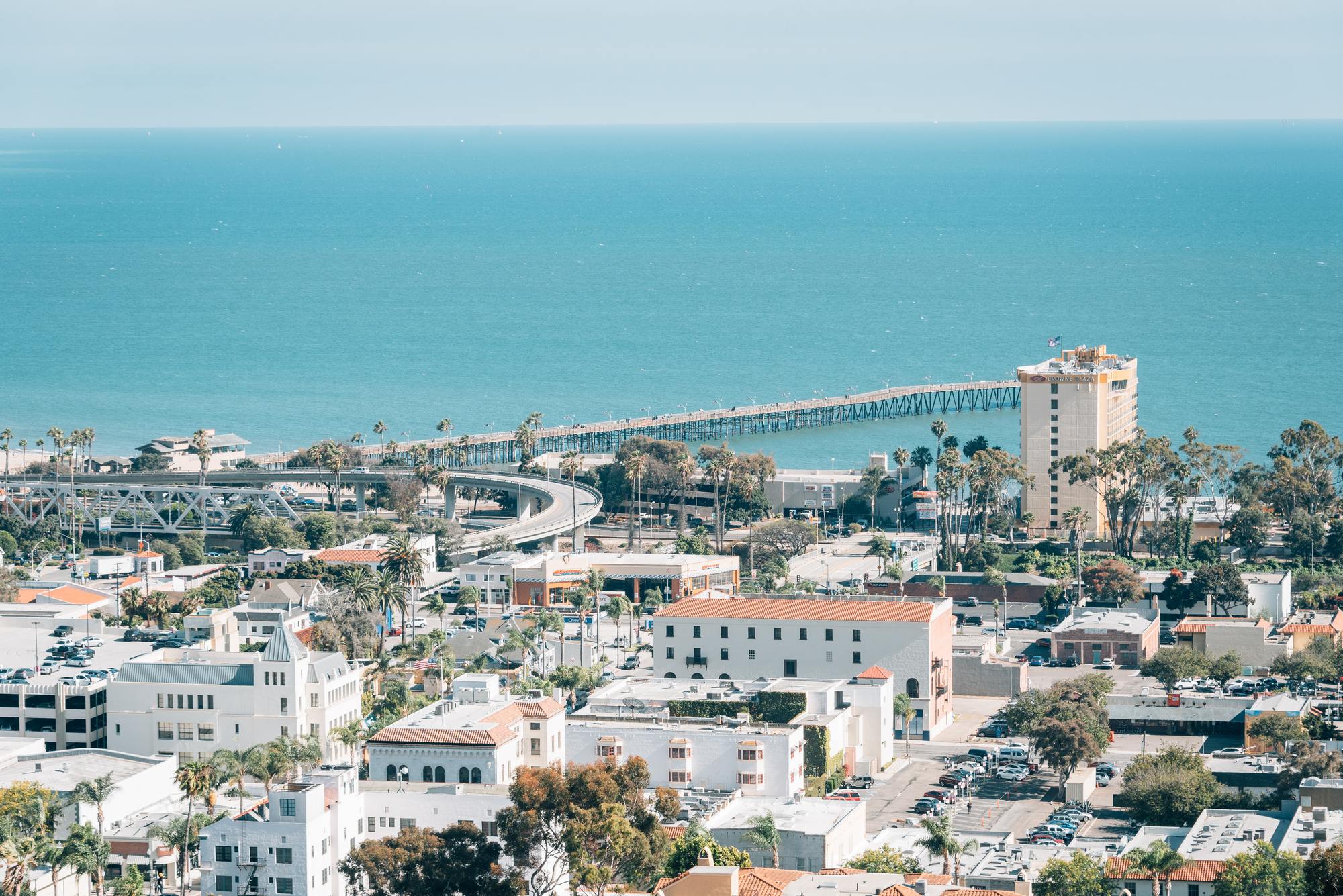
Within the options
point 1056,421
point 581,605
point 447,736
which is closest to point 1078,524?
point 1056,421

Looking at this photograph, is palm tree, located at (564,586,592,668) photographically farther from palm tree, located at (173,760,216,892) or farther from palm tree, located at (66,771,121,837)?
palm tree, located at (173,760,216,892)

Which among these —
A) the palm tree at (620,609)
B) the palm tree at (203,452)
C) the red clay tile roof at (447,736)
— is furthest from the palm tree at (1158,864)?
the palm tree at (203,452)

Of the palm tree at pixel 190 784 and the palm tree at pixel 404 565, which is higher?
the palm tree at pixel 404 565

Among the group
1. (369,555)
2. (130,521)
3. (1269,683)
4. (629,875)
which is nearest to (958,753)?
(1269,683)

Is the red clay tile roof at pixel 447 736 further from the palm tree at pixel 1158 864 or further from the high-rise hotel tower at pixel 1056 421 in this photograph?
the high-rise hotel tower at pixel 1056 421

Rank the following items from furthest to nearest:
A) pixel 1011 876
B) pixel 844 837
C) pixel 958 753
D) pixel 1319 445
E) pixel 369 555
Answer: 1. pixel 1319 445
2. pixel 369 555
3. pixel 958 753
4. pixel 844 837
5. pixel 1011 876

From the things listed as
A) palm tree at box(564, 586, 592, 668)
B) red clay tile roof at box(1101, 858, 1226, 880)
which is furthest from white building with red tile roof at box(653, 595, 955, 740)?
red clay tile roof at box(1101, 858, 1226, 880)

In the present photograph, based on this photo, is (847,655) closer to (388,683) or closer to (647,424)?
(388,683)
